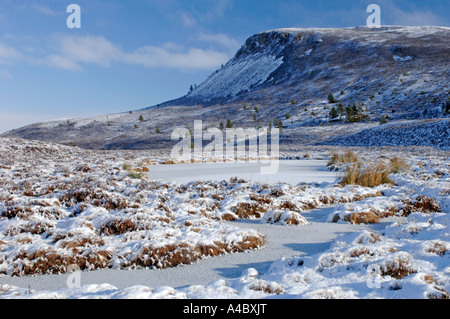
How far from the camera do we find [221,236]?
5477 mm

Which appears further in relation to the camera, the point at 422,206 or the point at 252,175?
the point at 252,175

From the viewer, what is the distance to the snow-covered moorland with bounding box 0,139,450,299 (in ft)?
11.5

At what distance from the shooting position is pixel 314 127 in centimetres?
4812

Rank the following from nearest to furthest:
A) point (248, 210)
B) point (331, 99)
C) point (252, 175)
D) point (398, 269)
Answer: point (398, 269)
point (248, 210)
point (252, 175)
point (331, 99)

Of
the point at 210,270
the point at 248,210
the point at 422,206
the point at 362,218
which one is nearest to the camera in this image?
the point at 210,270

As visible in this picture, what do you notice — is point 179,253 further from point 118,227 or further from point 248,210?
point 248,210

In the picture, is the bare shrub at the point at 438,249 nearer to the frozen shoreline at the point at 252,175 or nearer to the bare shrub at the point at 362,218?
the bare shrub at the point at 362,218

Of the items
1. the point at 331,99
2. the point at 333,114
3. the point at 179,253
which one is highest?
the point at 331,99

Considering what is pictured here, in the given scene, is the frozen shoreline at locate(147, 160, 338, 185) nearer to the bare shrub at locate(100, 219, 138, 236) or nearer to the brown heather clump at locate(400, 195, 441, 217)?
the brown heather clump at locate(400, 195, 441, 217)

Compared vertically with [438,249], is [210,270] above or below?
below

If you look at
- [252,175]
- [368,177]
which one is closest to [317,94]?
[252,175]

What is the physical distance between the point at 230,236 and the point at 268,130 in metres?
46.2

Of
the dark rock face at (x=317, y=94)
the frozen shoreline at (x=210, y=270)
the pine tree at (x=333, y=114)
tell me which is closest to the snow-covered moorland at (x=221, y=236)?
the frozen shoreline at (x=210, y=270)
